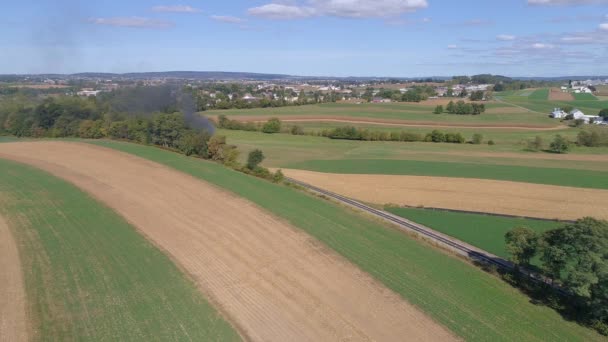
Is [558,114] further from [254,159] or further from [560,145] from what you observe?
[254,159]

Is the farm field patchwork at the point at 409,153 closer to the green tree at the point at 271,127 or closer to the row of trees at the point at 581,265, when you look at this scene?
the green tree at the point at 271,127

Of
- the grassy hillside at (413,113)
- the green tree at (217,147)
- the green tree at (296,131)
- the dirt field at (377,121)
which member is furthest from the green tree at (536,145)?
the green tree at (217,147)

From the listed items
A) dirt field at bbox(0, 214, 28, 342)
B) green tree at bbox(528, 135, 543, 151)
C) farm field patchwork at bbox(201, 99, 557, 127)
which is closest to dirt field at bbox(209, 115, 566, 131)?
farm field patchwork at bbox(201, 99, 557, 127)

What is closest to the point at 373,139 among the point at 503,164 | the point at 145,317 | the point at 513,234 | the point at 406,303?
the point at 503,164

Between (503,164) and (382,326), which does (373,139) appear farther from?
(382,326)

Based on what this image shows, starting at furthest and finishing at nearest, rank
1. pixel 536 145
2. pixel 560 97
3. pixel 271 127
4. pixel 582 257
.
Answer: pixel 560 97 < pixel 271 127 < pixel 536 145 < pixel 582 257

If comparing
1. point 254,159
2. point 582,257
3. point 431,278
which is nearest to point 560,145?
point 254,159

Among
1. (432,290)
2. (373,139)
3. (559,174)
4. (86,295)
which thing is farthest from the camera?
(373,139)
